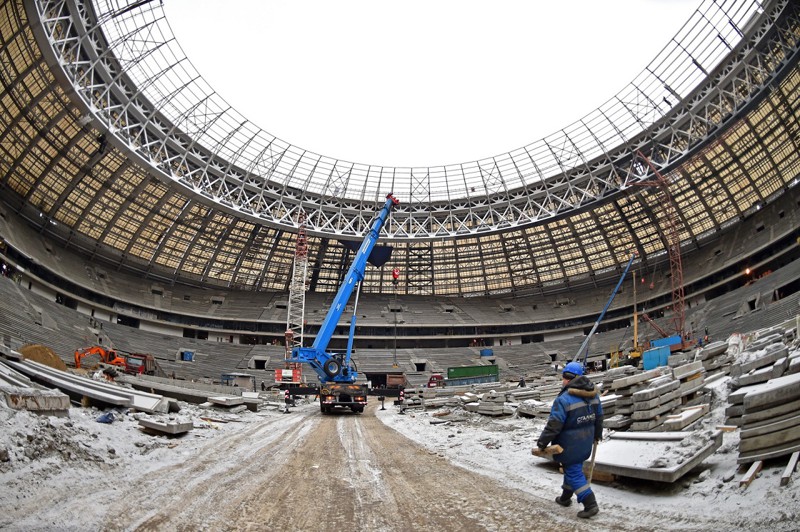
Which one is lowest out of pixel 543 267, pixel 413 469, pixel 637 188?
pixel 413 469

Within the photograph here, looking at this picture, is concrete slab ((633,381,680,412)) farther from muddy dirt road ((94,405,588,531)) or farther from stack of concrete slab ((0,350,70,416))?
stack of concrete slab ((0,350,70,416))

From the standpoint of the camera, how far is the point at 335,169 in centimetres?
4328

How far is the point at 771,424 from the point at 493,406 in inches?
461

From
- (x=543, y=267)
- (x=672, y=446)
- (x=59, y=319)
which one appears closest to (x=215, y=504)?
(x=672, y=446)

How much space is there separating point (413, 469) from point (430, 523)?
9.98ft

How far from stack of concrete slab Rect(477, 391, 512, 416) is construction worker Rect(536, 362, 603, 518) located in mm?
11134

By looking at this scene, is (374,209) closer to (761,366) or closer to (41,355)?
(41,355)

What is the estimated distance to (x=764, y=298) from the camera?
35625mm

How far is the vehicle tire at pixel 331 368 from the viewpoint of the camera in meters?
24.1

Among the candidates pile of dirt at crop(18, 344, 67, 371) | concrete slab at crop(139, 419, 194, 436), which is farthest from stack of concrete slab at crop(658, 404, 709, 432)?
pile of dirt at crop(18, 344, 67, 371)

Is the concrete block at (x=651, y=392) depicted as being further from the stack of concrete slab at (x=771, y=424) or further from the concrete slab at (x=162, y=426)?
the concrete slab at (x=162, y=426)

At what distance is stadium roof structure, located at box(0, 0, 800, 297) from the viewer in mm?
29328

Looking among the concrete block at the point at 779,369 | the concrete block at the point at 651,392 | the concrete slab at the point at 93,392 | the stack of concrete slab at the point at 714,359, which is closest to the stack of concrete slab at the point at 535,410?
the stack of concrete slab at the point at 714,359

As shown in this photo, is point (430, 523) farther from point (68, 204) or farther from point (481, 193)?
point (68, 204)
